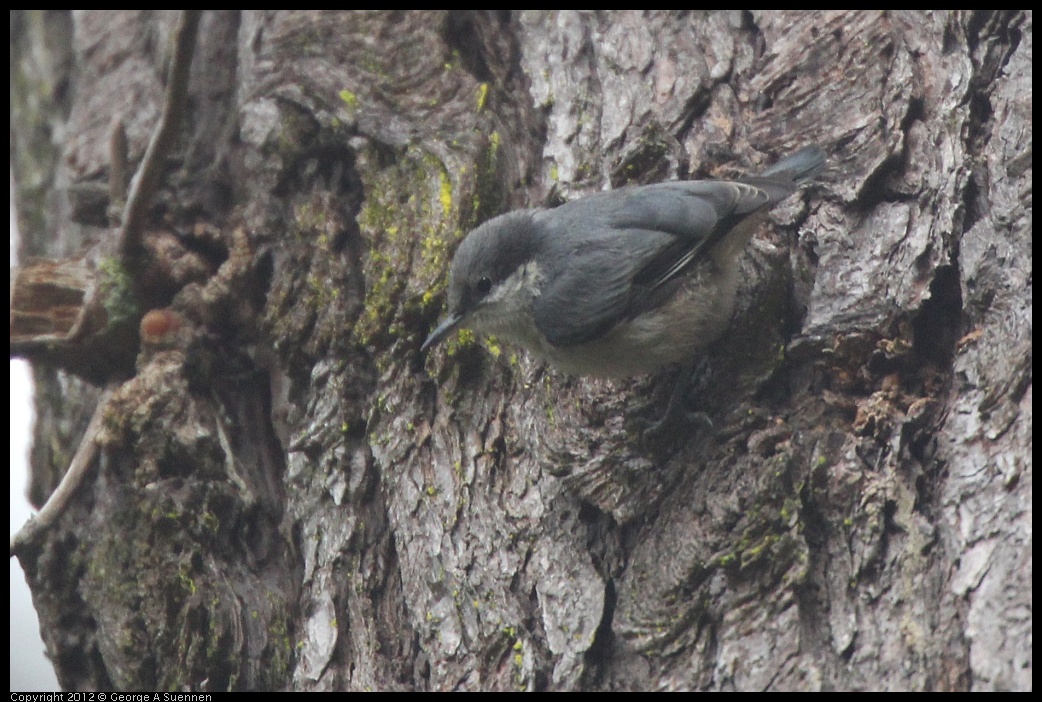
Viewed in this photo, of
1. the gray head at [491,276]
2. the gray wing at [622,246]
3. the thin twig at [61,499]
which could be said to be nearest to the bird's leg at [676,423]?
the gray wing at [622,246]

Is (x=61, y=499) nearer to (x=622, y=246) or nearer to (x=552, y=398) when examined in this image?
(x=552, y=398)

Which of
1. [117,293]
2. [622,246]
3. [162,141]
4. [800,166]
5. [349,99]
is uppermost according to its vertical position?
[349,99]

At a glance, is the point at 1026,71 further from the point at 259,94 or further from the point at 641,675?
the point at 259,94

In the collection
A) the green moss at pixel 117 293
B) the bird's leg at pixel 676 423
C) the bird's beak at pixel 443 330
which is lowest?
the bird's leg at pixel 676 423

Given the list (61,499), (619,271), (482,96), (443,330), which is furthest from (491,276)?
(61,499)

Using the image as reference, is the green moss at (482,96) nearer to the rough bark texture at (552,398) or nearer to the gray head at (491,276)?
the rough bark texture at (552,398)

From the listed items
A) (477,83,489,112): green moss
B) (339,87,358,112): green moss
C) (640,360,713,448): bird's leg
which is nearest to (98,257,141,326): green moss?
(339,87,358,112): green moss

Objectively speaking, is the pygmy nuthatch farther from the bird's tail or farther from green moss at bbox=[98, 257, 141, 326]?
green moss at bbox=[98, 257, 141, 326]
